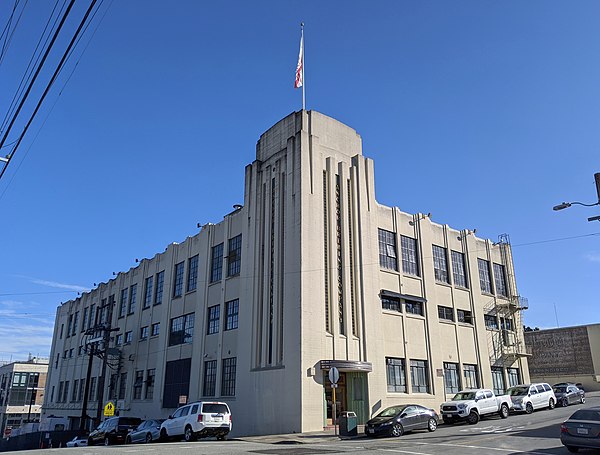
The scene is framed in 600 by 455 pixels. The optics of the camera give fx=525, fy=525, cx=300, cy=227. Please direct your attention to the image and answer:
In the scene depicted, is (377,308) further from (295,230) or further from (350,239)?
(295,230)

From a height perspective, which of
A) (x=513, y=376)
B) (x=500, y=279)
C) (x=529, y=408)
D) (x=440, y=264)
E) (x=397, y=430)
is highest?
(x=500, y=279)

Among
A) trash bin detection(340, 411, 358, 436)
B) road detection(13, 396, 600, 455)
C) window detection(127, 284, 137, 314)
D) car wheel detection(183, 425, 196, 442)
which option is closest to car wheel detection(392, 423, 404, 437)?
road detection(13, 396, 600, 455)

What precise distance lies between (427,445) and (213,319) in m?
20.1

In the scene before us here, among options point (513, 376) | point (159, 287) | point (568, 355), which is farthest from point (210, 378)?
point (568, 355)

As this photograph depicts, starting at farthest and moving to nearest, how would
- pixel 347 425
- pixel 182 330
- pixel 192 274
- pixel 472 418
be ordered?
pixel 192 274 < pixel 182 330 < pixel 472 418 < pixel 347 425

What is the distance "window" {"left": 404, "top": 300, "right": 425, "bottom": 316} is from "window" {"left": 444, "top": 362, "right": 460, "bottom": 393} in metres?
4.02

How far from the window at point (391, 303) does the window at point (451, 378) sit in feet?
18.9

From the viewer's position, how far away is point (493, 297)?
136 ft

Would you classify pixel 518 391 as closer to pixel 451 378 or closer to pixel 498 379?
pixel 451 378

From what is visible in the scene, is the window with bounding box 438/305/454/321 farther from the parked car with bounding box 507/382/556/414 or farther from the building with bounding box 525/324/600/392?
the building with bounding box 525/324/600/392

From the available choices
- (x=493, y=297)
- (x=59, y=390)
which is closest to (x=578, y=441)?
(x=493, y=297)

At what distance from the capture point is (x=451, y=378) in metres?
35.4

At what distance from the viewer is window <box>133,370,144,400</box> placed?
41.6m

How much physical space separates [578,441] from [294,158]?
2068cm
